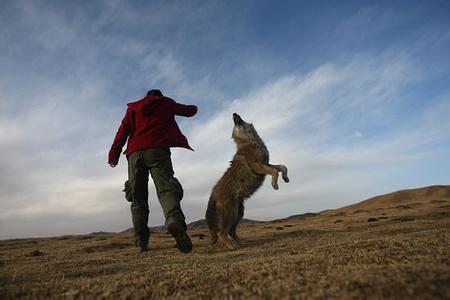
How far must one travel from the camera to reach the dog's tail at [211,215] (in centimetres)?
756

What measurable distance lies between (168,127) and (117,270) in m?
3.01

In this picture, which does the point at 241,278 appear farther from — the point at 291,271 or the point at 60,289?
the point at 60,289

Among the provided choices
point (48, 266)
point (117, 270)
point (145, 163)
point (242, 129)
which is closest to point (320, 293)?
point (117, 270)

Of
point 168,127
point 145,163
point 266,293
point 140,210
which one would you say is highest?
point 168,127

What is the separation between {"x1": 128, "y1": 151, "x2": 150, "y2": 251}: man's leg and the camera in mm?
6730

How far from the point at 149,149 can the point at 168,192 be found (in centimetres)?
78

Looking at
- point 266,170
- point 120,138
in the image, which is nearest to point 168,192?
point 120,138

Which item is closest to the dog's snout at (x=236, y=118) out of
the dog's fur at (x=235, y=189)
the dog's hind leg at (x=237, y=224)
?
the dog's fur at (x=235, y=189)

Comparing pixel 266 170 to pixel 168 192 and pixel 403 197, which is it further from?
pixel 403 197

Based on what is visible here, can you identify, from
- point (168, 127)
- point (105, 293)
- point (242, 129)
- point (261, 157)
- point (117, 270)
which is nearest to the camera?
point (105, 293)

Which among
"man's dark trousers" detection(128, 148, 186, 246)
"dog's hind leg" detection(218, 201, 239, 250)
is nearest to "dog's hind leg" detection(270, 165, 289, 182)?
"dog's hind leg" detection(218, 201, 239, 250)

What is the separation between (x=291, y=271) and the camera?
326 cm

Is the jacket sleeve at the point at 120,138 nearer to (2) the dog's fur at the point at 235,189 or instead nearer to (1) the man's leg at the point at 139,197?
(1) the man's leg at the point at 139,197

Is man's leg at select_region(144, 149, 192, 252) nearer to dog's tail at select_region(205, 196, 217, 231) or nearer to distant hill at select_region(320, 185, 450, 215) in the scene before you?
dog's tail at select_region(205, 196, 217, 231)
